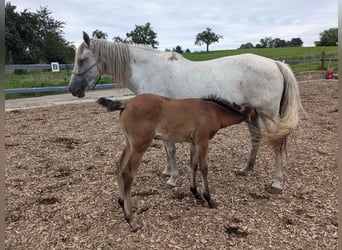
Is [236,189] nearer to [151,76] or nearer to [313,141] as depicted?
[151,76]

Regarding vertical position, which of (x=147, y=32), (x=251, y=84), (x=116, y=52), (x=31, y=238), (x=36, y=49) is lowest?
(x=31, y=238)

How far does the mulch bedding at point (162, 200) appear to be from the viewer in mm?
2432

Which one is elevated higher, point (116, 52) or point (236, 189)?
point (116, 52)

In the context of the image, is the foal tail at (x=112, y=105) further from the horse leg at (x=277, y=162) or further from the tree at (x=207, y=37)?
the tree at (x=207, y=37)

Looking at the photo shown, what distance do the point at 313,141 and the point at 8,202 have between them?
4.69 meters

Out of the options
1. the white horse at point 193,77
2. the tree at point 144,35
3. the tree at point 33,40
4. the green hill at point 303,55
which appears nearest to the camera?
the white horse at point 193,77

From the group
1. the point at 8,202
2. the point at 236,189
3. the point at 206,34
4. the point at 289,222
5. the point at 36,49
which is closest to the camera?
the point at 289,222

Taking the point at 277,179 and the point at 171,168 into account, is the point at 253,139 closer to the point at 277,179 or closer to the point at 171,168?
the point at 277,179

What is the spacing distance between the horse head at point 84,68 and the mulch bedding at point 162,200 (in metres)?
1.18

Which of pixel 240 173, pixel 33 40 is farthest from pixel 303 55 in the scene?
pixel 240 173

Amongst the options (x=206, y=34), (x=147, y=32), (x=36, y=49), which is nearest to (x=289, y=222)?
(x=36, y=49)

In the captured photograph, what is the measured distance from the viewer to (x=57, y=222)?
8.84 ft

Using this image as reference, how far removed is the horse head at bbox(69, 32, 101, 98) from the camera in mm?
3338

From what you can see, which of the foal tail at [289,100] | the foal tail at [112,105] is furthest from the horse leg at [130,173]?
the foal tail at [289,100]
